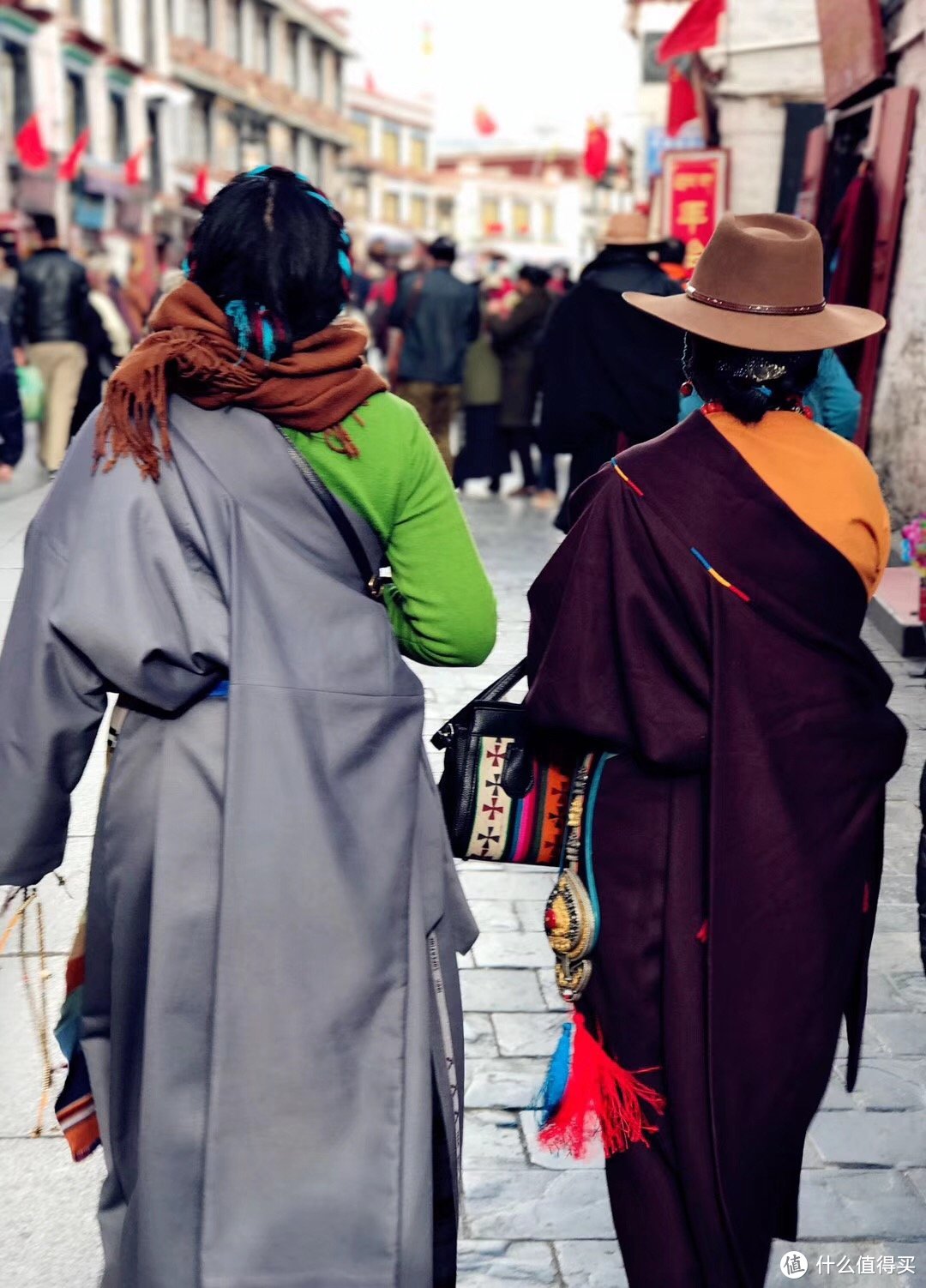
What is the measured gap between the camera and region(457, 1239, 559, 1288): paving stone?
2.82 meters

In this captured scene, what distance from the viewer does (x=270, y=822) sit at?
7.45ft

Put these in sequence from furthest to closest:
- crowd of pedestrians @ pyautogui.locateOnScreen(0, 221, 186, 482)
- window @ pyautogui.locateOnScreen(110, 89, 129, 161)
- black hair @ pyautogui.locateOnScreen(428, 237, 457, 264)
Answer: window @ pyautogui.locateOnScreen(110, 89, 129, 161) < crowd of pedestrians @ pyautogui.locateOnScreen(0, 221, 186, 482) < black hair @ pyautogui.locateOnScreen(428, 237, 457, 264)

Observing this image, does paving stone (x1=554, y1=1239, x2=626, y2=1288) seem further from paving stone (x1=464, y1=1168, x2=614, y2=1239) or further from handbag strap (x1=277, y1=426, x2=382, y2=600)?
handbag strap (x1=277, y1=426, x2=382, y2=600)

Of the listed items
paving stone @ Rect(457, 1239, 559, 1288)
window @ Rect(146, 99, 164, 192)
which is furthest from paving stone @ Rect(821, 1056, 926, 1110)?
window @ Rect(146, 99, 164, 192)

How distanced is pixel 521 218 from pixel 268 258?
90.4 metres

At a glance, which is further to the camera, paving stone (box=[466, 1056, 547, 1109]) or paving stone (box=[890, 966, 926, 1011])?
paving stone (box=[890, 966, 926, 1011])

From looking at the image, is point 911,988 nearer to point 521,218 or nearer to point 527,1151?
point 527,1151

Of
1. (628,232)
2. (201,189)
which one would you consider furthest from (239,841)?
(201,189)

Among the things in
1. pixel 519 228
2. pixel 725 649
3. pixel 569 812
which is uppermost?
pixel 725 649

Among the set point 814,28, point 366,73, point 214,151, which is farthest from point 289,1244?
point 366,73

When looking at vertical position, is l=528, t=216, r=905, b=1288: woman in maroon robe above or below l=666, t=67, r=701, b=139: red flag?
below

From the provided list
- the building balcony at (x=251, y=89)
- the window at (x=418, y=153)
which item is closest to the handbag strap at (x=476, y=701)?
the building balcony at (x=251, y=89)

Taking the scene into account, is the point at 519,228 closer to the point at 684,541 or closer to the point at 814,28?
the point at 814,28

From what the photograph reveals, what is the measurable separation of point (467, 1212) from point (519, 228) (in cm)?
8970
